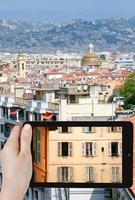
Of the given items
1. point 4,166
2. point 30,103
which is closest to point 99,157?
point 4,166

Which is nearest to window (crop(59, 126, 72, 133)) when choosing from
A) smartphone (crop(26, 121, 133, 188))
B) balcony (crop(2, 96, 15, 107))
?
smartphone (crop(26, 121, 133, 188))

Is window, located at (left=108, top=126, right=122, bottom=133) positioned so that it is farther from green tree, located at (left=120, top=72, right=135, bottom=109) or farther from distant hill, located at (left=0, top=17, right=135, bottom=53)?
distant hill, located at (left=0, top=17, right=135, bottom=53)

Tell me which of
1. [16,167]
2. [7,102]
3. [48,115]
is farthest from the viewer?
[7,102]

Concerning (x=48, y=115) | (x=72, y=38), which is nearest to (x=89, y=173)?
(x=48, y=115)

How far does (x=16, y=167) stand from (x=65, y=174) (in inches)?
4.6

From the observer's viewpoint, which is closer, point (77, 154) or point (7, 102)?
point (77, 154)

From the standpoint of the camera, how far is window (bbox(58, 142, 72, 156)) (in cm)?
113

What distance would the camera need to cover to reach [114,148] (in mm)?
1144

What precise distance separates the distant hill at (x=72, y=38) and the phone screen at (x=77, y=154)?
144m

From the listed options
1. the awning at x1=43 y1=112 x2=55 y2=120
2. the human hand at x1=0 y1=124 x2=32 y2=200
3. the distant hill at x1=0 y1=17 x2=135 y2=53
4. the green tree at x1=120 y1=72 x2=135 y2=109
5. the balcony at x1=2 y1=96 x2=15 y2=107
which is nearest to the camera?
the human hand at x1=0 y1=124 x2=32 y2=200

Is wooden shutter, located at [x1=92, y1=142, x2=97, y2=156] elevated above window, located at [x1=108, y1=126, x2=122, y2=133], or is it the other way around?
window, located at [x1=108, y1=126, x2=122, y2=133]

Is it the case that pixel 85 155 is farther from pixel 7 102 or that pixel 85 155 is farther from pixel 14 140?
pixel 7 102

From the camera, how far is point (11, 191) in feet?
3.30

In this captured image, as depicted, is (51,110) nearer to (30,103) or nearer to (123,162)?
(30,103)
